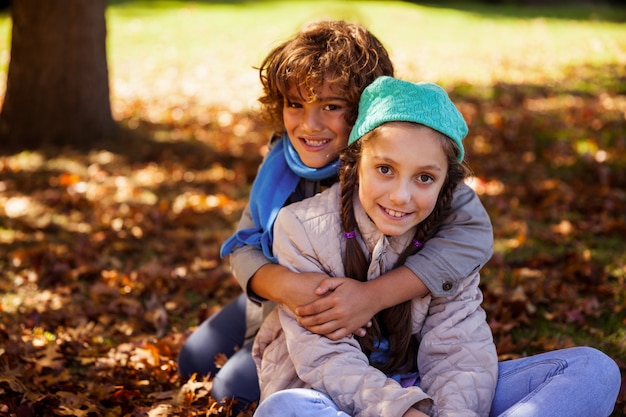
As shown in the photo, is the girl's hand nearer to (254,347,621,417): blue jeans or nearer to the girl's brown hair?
(254,347,621,417): blue jeans

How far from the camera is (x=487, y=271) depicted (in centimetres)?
464

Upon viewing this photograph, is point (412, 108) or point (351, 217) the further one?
point (351, 217)

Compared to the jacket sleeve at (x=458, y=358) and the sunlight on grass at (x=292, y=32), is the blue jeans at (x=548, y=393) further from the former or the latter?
the sunlight on grass at (x=292, y=32)

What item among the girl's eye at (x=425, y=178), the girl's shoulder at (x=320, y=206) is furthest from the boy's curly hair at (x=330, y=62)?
the girl's eye at (x=425, y=178)

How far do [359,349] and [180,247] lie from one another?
2934 mm

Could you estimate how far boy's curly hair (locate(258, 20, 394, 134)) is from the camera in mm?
2771

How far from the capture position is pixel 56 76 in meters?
7.10

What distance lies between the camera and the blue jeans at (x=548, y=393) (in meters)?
2.34

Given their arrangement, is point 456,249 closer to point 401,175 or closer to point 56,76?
point 401,175

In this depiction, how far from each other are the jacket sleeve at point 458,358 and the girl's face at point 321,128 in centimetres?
75

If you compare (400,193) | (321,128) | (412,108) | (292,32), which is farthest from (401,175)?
(292,32)

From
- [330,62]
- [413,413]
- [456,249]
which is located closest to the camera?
[413,413]

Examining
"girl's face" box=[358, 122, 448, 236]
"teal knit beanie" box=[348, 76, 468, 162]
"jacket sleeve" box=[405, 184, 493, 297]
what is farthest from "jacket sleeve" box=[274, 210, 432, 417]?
"teal knit beanie" box=[348, 76, 468, 162]

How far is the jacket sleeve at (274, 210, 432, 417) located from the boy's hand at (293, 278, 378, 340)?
38mm
